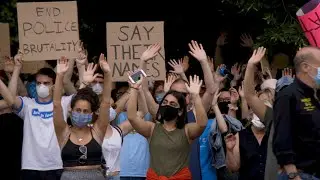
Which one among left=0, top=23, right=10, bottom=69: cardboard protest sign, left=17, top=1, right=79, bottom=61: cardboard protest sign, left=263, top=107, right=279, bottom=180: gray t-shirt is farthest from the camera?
left=0, top=23, right=10, bottom=69: cardboard protest sign

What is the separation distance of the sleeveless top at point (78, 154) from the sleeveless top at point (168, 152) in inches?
25.2

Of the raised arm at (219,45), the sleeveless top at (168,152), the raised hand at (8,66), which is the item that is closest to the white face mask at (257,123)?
the sleeveless top at (168,152)

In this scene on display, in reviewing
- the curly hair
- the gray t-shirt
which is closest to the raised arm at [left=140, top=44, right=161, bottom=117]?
the curly hair

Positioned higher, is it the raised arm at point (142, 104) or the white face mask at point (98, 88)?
the white face mask at point (98, 88)

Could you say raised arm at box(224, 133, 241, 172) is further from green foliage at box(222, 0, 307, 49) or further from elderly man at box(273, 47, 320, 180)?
elderly man at box(273, 47, 320, 180)

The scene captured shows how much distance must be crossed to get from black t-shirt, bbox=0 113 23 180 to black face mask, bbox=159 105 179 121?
2168mm

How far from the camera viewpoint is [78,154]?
29.2 feet

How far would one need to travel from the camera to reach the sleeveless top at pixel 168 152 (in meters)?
9.40

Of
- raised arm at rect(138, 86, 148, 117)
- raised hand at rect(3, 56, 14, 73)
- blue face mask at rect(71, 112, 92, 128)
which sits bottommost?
blue face mask at rect(71, 112, 92, 128)

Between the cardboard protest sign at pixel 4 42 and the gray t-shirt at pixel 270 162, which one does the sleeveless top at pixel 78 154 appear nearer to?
the gray t-shirt at pixel 270 162

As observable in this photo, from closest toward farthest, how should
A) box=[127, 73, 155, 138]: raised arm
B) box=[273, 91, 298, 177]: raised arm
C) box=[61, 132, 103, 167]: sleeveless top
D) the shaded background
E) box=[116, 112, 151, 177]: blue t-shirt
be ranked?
box=[273, 91, 298, 177]: raised arm
box=[61, 132, 103, 167]: sleeveless top
box=[127, 73, 155, 138]: raised arm
box=[116, 112, 151, 177]: blue t-shirt
the shaded background

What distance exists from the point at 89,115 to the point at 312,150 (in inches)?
82.8

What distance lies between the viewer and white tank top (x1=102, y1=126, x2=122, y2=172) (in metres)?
9.65

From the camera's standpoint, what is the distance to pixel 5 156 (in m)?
11.1
